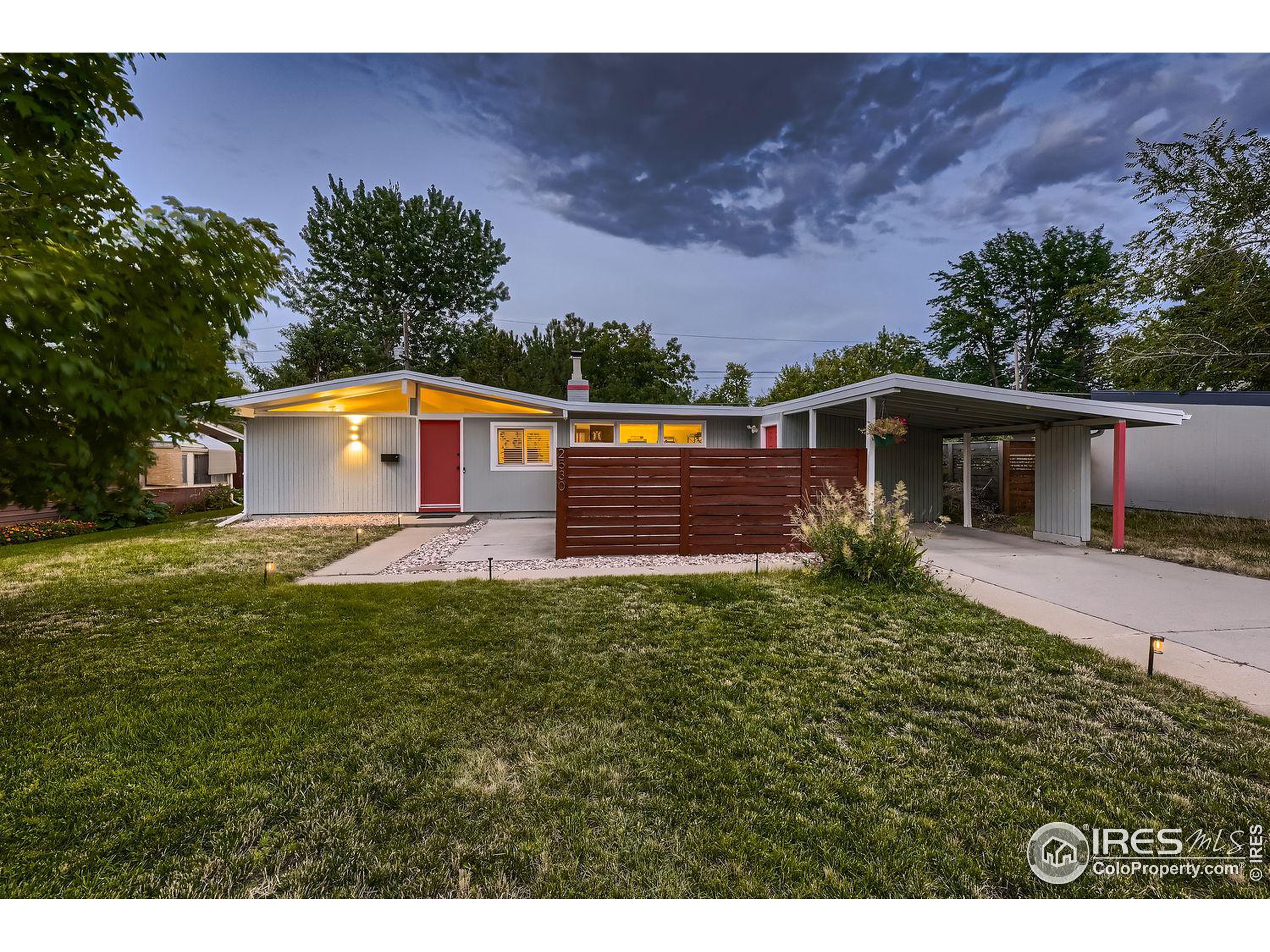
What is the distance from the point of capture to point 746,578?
521 centimetres

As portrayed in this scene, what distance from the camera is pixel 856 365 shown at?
2875cm

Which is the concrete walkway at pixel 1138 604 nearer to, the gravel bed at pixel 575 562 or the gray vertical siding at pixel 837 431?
the gravel bed at pixel 575 562

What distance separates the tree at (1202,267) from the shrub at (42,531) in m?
21.1

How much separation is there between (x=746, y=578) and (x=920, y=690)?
2500mm

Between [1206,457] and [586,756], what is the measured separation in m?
14.4

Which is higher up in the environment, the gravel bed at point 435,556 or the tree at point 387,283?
the tree at point 387,283

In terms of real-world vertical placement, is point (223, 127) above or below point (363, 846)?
above

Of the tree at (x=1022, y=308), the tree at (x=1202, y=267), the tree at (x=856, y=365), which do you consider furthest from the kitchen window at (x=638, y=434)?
the tree at (x=1022, y=308)

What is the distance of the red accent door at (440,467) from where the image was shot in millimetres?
10781

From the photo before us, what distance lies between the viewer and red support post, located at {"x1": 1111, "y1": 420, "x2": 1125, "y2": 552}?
6898 millimetres

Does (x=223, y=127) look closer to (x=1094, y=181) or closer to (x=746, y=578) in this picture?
(x=746, y=578)

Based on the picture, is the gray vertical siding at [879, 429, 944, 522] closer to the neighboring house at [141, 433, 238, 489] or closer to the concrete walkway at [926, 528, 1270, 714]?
the concrete walkway at [926, 528, 1270, 714]

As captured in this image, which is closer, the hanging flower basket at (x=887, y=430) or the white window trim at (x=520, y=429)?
the hanging flower basket at (x=887, y=430)
